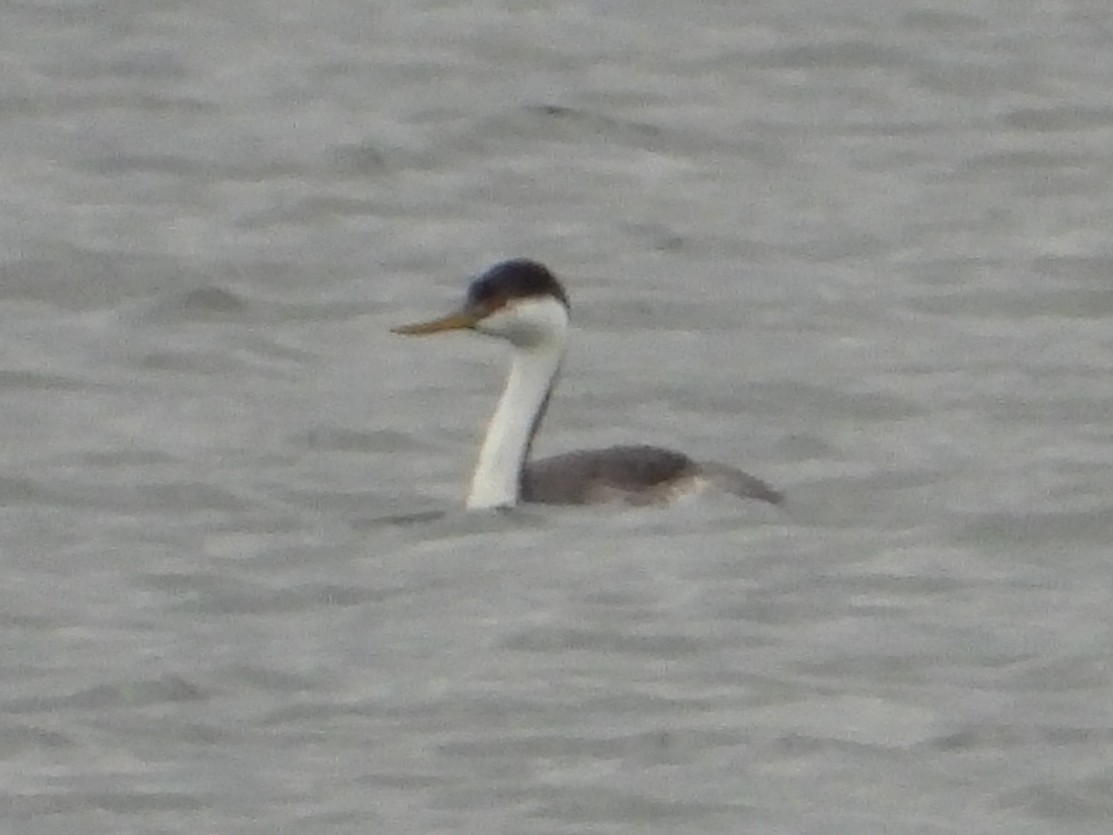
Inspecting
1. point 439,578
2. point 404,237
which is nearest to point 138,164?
point 404,237

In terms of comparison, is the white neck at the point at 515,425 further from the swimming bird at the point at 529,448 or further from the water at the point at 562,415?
the water at the point at 562,415

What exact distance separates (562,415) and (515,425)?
1.75 m

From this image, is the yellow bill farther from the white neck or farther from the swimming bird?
the white neck

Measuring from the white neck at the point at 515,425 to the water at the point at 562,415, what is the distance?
0.13 meters

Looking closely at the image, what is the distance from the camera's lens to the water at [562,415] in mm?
11023

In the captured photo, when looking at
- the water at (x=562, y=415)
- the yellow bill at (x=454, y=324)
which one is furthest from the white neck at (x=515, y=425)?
the yellow bill at (x=454, y=324)

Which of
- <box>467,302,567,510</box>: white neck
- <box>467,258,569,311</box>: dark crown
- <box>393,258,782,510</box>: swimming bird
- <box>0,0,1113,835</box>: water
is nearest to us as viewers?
<box>0,0,1113,835</box>: water

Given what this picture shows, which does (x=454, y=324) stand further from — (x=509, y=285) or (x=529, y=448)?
(x=529, y=448)

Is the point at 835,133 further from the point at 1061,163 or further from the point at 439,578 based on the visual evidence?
the point at 439,578

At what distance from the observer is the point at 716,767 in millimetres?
10945

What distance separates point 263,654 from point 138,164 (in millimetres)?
7284

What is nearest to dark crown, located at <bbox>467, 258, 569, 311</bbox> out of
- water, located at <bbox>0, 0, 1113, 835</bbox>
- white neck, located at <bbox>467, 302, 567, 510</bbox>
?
white neck, located at <bbox>467, 302, 567, 510</bbox>

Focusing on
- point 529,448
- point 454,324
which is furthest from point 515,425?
point 454,324

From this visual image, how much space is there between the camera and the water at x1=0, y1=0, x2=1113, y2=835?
1102cm
